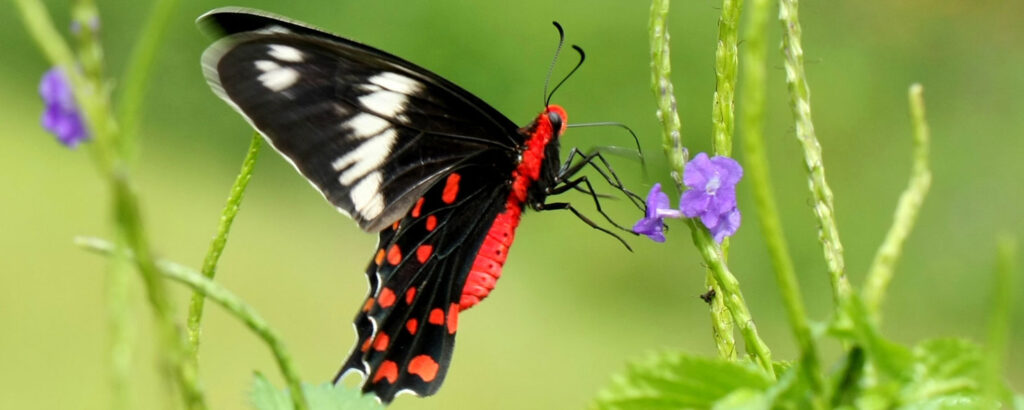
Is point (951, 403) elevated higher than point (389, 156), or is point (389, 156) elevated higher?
point (389, 156)

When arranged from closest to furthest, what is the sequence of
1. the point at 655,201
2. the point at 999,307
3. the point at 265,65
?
the point at 999,307, the point at 655,201, the point at 265,65

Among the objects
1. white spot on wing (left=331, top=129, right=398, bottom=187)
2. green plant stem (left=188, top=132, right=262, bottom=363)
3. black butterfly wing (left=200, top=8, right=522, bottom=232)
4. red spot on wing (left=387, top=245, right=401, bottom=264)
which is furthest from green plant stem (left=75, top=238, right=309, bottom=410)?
red spot on wing (left=387, top=245, right=401, bottom=264)

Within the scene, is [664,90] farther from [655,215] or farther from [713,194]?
[655,215]

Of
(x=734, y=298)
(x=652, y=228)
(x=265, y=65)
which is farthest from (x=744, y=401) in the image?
(x=265, y=65)

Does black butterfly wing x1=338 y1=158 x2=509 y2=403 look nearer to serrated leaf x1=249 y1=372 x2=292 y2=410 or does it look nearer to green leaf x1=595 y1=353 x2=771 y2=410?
serrated leaf x1=249 y1=372 x2=292 y2=410

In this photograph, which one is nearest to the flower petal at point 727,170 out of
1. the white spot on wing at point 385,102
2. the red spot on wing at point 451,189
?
the white spot on wing at point 385,102

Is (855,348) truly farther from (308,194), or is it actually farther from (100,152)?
(308,194)

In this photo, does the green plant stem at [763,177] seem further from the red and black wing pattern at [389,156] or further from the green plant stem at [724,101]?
the red and black wing pattern at [389,156]
